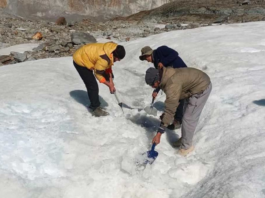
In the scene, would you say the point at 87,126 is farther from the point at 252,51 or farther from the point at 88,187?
the point at 252,51

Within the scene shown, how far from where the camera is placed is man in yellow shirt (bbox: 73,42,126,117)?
595 centimetres

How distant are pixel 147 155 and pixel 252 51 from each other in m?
5.78

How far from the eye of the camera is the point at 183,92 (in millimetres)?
5227

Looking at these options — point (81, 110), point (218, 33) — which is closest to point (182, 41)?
point (218, 33)

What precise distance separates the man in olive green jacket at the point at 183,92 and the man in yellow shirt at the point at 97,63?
1.29 m

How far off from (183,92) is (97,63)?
5.32 ft

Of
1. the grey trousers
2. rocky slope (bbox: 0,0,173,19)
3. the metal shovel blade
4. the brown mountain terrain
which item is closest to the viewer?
the grey trousers

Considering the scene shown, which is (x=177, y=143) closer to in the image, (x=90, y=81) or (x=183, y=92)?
(x=183, y=92)

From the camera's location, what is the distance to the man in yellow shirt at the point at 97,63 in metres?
5.95

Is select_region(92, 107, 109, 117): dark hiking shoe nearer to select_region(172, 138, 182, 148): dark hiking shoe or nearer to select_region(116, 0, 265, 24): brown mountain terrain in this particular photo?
select_region(172, 138, 182, 148): dark hiking shoe

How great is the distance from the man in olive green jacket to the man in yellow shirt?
4.23ft

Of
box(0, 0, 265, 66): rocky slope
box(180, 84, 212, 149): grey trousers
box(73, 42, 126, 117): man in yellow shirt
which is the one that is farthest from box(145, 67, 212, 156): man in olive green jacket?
box(0, 0, 265, 66): rocky slope

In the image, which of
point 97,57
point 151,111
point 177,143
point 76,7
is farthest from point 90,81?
point 76,7

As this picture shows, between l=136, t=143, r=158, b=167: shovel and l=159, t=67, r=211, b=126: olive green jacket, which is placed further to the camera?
l=136, t=143, r=158, b=167: shovel
